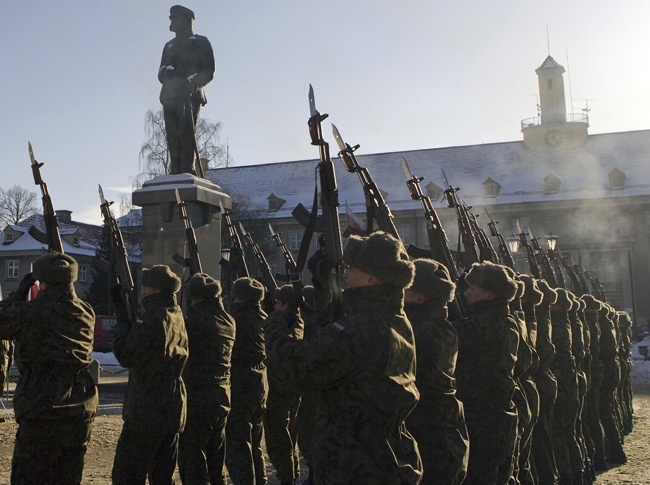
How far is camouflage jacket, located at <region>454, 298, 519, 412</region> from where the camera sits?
5.75 meters

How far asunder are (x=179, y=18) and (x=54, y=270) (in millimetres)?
8859

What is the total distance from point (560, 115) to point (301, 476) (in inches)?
2135

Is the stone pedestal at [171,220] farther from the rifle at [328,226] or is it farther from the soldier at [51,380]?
the rifle at [328,226]

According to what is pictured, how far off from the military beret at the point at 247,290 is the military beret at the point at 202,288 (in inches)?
35.8

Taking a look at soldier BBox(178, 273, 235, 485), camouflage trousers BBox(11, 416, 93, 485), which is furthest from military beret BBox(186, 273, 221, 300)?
camouflage trousers BBox(11, 416, 93, 485)

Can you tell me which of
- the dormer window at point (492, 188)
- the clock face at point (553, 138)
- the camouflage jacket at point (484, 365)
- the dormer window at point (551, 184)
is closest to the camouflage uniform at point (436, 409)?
A: the camouflage jacket at point (484, 365)

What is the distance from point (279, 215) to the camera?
183 ft

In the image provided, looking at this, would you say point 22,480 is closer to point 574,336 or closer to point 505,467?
point 505,467

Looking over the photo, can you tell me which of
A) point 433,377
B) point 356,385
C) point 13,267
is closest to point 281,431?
point 433,377

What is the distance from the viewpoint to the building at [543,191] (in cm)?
5200

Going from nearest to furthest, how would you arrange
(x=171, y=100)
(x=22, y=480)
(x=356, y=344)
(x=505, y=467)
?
1. (x=356, y=344)
2. (x=22, y=480)
3. (x=505, y=467)
4. (x=171, y=100)

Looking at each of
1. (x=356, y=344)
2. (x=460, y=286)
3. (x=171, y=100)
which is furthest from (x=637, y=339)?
(x=356, y=344)

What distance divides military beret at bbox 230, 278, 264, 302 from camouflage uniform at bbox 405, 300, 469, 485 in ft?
9.73

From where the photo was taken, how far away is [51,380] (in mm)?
5227
